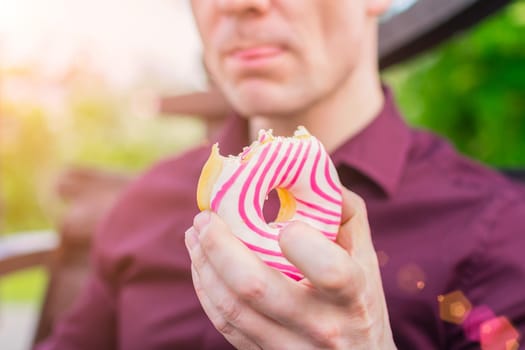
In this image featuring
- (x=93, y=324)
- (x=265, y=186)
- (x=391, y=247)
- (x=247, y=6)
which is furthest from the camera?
(x=93, y=324)

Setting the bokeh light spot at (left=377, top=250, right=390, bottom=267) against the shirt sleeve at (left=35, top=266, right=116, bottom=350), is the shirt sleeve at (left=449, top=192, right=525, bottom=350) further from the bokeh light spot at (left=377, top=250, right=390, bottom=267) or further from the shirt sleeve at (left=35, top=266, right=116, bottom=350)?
the shirt sleeve at (left=35, top=266, right=116, bottom=350)

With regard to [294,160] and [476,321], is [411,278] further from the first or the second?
[294,160]

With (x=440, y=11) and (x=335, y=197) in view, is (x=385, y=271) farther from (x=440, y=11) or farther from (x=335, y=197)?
(x=440, y=11)

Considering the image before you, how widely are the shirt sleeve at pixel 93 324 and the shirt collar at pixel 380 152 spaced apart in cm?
61

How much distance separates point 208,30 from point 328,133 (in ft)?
0.86

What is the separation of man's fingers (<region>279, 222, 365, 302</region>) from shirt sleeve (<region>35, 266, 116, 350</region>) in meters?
0.94

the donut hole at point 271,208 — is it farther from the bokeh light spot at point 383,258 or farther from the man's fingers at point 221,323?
the man's fingers at point 221,323

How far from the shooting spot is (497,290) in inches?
41.0

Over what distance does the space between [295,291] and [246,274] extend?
0.05 meters

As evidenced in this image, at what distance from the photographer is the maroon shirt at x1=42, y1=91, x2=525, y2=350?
105 centimetres

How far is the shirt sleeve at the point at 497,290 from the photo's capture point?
1.01 meters

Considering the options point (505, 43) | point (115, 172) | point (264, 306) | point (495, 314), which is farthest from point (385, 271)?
point (505, 43)

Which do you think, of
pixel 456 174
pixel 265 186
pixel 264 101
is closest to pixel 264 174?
pixel 265 186

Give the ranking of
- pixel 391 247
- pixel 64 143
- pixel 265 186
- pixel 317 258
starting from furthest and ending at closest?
pixel 64 143 → pixel 391 247 → pixel 265 186 → pixel 317 258
